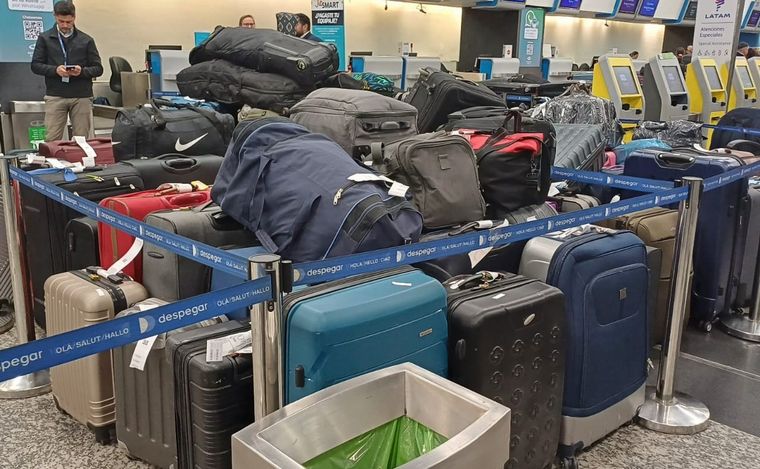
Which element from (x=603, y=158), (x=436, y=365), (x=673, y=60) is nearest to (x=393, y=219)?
(x=436, y=365)

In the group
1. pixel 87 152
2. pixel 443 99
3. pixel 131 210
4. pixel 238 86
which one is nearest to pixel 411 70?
pixel 238 86

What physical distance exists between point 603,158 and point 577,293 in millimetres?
2036

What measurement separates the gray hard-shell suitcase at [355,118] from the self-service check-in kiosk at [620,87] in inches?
156

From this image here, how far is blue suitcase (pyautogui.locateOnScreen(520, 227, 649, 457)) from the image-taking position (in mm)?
2271

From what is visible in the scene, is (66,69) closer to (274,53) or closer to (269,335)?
(274,53)

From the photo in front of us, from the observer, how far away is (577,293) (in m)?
2.26

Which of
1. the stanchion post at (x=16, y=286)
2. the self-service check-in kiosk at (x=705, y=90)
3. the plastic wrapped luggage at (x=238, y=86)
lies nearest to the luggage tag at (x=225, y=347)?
the stanchion post at (x=16, y=286)

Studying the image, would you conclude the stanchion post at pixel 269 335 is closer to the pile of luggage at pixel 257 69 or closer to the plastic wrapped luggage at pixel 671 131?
the pile of luggage at pixel 257 69

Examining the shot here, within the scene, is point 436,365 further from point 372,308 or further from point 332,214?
point 332,214

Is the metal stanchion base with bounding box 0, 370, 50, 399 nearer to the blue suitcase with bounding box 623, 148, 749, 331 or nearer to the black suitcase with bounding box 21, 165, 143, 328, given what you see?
the black suitcase with bounding box 21, 165, 143, 328

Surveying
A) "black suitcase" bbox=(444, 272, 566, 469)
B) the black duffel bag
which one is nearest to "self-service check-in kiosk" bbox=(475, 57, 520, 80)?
the black duffel bag

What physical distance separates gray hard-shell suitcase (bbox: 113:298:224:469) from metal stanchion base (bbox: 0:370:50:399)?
24.9 inches

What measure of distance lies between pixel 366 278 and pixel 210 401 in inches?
20.1

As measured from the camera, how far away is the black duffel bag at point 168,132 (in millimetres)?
3684
